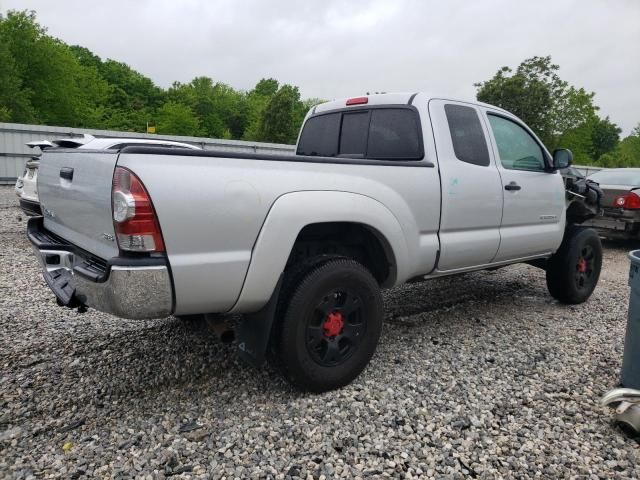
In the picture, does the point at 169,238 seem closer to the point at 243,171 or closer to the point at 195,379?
the point at 243,171

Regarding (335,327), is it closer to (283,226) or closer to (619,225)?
(283,226)

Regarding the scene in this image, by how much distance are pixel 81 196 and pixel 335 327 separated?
1.62 m

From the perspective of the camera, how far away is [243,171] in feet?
7.65

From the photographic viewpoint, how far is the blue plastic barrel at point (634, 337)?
9.35 feet

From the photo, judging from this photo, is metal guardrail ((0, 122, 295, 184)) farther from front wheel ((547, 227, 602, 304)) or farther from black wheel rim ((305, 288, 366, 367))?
black wheel rim ((305, 288, 366, 367))

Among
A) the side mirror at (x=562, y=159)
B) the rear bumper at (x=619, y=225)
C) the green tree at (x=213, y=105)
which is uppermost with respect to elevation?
the green tree at (x=213, y=105)

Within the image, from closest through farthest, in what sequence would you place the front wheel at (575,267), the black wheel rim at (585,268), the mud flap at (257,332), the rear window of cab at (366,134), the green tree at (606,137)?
1. the mud flap at (257,332)
2. the rear window of cab at (366,134)
3. the front wheel at (575,267)
4. the black wheel rim at (585,268)
5. the green tree at (606,137)

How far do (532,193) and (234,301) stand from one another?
120 inches

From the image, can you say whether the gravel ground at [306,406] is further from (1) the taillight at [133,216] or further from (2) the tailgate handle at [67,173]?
(2) the tailgate handle at [67,173]

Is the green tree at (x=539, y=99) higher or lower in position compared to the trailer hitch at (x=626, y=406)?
higher

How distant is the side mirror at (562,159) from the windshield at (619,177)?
17.9 feet

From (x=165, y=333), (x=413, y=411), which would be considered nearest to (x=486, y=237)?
(x=413, y=411)

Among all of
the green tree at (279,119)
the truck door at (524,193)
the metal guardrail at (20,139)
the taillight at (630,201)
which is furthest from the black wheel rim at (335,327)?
the green tree at (279,119)

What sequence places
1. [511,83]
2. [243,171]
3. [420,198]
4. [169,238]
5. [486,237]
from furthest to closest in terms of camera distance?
[511,83] < [486,237] < [420,198] < [243,171] < [169,238]
